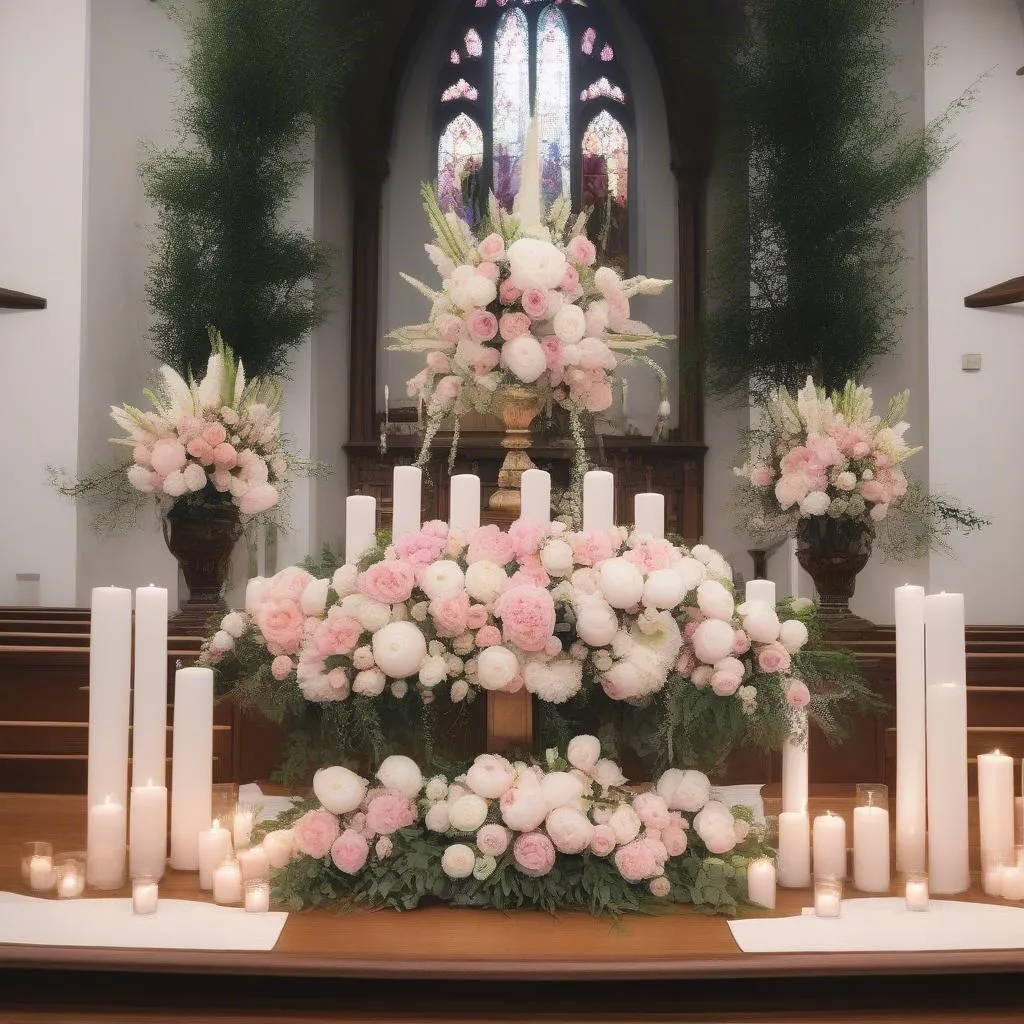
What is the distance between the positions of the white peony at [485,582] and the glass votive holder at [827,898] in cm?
73

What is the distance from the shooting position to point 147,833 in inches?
82.3

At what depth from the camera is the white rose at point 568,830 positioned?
196 cm

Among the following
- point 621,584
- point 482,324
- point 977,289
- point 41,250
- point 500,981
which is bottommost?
point 500,981

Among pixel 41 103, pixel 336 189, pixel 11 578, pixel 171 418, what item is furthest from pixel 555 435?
pixel 336 189

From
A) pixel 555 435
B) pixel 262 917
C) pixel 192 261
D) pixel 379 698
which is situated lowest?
pixel 262 917

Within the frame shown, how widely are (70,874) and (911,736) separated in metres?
1.53

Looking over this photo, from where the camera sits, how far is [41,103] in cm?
751

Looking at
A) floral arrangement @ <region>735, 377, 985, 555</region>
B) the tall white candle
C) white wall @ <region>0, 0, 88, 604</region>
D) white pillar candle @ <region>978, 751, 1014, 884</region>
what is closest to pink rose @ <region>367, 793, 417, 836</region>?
the tall white candle

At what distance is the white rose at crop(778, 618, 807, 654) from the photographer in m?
2.13

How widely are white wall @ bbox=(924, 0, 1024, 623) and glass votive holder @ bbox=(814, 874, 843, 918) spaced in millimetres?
6134

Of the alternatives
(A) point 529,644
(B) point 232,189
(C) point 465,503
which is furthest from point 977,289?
(A) point 529,644

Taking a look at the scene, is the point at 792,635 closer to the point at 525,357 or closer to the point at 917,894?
the point at 917,894

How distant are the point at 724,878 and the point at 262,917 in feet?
2.54

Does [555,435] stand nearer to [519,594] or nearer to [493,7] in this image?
[519,594]
